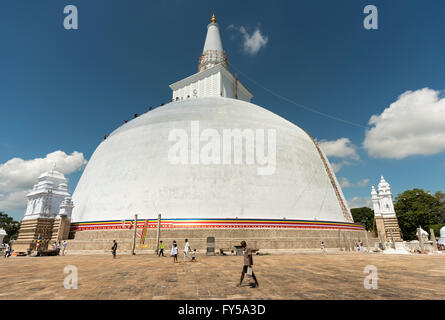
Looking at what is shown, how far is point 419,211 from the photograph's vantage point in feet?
115

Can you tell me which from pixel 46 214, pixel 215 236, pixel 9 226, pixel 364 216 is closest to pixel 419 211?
pixel 364 216

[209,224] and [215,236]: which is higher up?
[209,224]

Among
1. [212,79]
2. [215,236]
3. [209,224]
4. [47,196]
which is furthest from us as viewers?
[212,79]

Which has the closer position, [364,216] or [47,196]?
[47,196]

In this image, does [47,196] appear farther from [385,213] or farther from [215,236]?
[385,213]

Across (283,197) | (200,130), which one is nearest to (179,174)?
(200,130)

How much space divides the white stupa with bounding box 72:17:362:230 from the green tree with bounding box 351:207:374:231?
1549 inches

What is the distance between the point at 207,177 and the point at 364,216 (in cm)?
5380

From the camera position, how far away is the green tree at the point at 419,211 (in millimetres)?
34719

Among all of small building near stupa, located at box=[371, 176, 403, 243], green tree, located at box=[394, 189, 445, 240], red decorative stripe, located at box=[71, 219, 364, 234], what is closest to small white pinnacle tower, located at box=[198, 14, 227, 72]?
red decorative stripe, located at box=[71, 219, 364, 234]

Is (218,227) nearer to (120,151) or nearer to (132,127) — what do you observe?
(120,151)

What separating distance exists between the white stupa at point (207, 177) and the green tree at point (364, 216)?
39.3 meters

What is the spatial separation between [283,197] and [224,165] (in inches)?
214

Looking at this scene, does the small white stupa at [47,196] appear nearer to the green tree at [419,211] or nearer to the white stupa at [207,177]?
the white stupa at [207,177]
